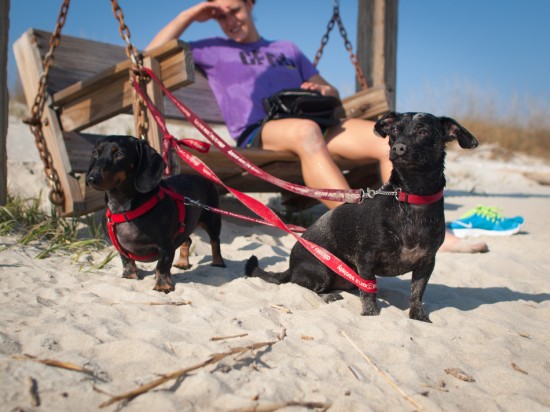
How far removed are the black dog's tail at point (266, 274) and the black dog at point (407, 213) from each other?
1.62 ft

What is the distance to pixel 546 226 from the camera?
17.4 feet

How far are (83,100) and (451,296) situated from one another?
312cm

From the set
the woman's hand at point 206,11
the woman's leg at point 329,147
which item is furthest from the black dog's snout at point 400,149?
the woman's hand at point 206,11

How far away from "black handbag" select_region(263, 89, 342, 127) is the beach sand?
4.51ft

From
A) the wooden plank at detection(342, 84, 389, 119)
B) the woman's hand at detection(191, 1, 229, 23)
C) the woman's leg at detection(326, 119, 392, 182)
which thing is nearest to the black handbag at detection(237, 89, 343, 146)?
the woman's leg at detection(326, 119, 392, 182)

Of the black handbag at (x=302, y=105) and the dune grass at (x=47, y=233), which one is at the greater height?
the black handbag at (x=302, y=105)

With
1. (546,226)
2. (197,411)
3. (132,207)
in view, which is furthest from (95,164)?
(546,226)

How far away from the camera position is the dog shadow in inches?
118

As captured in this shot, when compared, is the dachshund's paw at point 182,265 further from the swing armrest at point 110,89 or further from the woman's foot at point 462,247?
the woman's foot at point 462,247

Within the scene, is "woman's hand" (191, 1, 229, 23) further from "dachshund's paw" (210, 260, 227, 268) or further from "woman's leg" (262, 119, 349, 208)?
"dachshund's paw" (210, 260, 227, 268)

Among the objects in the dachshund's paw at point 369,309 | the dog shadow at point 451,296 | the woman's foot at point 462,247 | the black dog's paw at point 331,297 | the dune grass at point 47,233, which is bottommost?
the woman's foot at point 462,247

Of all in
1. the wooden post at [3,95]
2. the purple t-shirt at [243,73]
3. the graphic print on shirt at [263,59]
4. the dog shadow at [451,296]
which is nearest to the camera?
the dog shadow at [451,296]

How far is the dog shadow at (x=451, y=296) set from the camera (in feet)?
9.86

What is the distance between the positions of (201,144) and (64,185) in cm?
129
